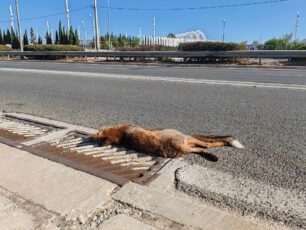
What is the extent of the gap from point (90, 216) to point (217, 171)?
4.38ft

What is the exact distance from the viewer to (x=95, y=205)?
242 cm

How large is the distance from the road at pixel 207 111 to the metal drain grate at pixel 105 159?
1.91 ft

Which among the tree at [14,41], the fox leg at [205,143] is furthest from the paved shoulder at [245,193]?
the tree at [14,41]

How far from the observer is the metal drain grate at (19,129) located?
422cm

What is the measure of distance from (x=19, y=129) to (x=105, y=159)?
1959 millimetres

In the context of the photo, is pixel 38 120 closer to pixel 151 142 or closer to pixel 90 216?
pixel 151 142

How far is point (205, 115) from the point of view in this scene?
516cm

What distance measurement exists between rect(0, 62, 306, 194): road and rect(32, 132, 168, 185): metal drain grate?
581 millimetres

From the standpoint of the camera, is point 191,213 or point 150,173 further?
point 150,173

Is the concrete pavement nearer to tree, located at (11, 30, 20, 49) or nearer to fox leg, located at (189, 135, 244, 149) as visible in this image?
fox leg, located at (189, 135, 244, 149)

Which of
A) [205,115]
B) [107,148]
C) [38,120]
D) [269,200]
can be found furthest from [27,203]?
[205,115]

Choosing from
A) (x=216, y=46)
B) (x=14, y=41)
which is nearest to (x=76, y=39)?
(x=14, y=41)

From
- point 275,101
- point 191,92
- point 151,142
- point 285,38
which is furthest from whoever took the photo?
point 285,38

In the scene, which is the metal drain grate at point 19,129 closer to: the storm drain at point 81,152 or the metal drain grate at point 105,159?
the storm drain at point 81,152
